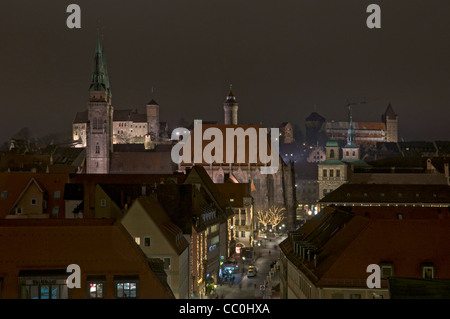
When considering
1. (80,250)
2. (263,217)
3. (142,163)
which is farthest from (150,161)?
(80,250)

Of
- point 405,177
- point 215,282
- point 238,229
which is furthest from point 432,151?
point 215,282

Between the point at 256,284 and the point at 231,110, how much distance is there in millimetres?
91386

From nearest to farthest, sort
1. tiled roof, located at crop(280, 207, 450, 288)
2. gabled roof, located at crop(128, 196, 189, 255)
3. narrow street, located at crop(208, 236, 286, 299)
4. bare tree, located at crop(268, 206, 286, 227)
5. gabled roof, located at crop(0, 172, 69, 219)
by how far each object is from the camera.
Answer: tiled roof, located at crop(280, 207, 450, 288) < gabled roof, located at crop(128, 196, 189, 255) < narrow street, located at crop(208, 236, 286, 299) < gabled roof, located at crop(0, 172, 69, 219) < bare tree, located at crop(268, 206, 286, 227)

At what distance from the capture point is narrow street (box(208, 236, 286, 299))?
2328 inches

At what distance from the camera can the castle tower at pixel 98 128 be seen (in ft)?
433

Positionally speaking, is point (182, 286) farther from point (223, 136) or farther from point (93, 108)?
point (93, 108)

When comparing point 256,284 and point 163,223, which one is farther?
point 256,284

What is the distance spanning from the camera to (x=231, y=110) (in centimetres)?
15500

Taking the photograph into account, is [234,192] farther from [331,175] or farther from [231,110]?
[231,110]

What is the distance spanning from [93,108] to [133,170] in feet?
42.2

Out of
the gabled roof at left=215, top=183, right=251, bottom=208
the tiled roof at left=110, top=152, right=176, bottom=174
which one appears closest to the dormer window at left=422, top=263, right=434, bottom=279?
the gabled roof at left=215, top=183, right=251, bottom=208

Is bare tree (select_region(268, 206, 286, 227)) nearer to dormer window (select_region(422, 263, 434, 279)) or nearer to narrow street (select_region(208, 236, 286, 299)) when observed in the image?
narrow street (select_region(208, 236, 286, 299))

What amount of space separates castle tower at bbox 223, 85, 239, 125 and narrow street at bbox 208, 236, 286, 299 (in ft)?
224

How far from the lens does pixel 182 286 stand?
52.7 m
